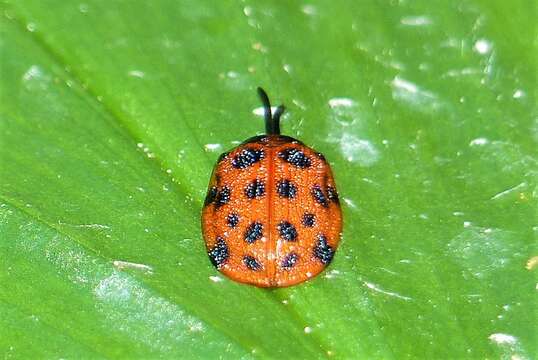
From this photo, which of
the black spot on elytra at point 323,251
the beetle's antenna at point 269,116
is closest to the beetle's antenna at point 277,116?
the beetle's antenna at point 269,116

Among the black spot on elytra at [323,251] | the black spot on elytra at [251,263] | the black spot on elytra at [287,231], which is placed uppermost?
the black spot on elytra at [323,251]

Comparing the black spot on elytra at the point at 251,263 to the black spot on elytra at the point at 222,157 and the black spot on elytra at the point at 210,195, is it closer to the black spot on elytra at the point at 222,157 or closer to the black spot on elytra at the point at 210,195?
the black spot on elytra at the point at 210,195

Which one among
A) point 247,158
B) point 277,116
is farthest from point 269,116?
point 247,158

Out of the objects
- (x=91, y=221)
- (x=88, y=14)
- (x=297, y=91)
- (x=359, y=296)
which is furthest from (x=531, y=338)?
(x=88, y=14)

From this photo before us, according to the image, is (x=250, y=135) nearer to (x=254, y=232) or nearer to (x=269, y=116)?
(x=269, y=116)

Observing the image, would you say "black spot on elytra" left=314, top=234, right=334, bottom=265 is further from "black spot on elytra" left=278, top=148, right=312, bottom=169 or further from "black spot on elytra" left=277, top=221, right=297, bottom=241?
"black spot on elytra" left=278, top=148, right=312, bottom=169

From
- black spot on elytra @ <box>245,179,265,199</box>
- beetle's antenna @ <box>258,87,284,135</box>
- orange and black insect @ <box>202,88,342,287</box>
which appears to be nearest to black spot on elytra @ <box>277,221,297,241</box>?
orange and black insect @ <box>202,88,342,287</box>
